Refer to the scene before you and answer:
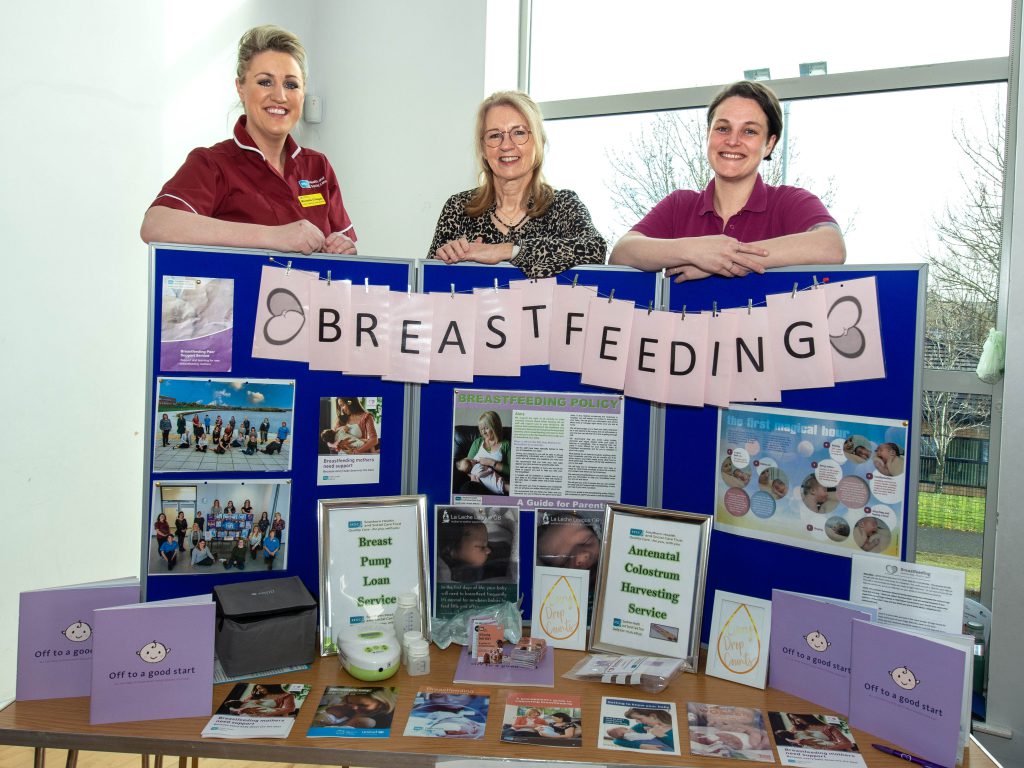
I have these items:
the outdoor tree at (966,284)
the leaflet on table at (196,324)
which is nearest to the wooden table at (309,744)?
the leaflet on table at (196,324)

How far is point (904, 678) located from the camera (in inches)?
46.4

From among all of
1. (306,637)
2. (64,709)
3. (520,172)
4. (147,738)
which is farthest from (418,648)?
(520,172)

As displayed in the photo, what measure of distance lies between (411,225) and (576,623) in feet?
7.45

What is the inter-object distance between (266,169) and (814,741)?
5.14 feet

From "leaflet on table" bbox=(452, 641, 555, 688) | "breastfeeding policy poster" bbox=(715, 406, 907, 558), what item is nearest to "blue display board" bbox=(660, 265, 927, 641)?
"breastfeeding policy poster" bbox=(715, 406, 907, 558)

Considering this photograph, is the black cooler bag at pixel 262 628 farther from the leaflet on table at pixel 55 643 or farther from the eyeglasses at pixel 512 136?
the eyeglasses at pixel 512 136

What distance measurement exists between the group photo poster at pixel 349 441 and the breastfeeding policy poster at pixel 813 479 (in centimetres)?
70

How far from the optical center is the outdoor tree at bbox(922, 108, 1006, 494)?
8.18 feet

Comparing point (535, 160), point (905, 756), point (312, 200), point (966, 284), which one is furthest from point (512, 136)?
point (966, 284)

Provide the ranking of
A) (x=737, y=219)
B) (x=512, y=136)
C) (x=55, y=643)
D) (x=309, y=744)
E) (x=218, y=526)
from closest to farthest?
1. (x=309, y=744)
2. (x=55, y=643)
3. (x=218, y=526)
4. (x=737, y=219)
5. (x=512, y=136)

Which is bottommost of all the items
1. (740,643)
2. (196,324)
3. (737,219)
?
(740,643)

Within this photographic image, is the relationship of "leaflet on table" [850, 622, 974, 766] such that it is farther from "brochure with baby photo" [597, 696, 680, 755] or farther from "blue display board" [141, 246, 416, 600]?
"blue display board" [141, 246, 416, 600]

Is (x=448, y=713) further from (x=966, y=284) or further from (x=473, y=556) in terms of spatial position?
(x=966, y=284)

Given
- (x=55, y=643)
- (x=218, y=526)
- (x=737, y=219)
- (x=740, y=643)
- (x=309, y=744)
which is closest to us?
(x=309, y=744)
